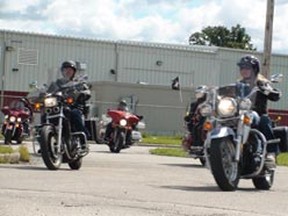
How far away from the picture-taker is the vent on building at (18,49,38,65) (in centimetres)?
4366

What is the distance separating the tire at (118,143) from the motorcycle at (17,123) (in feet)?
9.59

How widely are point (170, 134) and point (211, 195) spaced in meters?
31.3

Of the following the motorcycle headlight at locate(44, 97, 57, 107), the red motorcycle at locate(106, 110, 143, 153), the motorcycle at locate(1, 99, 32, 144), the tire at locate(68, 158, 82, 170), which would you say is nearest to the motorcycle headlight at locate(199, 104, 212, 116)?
the motorcycle headlight at locate(44, 97, 57, 107)

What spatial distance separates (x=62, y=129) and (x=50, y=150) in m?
0.52

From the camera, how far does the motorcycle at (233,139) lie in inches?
425

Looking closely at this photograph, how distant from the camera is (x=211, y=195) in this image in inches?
411

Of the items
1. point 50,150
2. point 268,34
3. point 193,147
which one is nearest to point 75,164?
point 50,150

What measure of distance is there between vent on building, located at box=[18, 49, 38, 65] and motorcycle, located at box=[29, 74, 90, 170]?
30.2 m

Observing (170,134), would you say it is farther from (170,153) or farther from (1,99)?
(170,153)

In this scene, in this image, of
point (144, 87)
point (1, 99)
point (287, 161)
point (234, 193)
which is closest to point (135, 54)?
A: point (144, 87)

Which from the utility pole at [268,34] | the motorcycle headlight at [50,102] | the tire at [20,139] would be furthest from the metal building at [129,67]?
the motorcycle headlight at [50,102]

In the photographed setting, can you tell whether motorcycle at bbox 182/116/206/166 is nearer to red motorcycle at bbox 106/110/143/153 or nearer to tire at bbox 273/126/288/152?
tire at bbox 273/126/288/152

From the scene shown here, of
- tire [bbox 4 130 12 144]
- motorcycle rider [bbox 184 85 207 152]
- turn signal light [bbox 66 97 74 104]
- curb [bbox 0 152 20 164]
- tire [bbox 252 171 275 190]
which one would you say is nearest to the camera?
tire [bbox 252 171 275 190]

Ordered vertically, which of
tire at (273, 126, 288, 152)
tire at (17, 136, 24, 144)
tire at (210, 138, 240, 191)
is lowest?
tire at (17, 136, 24, 144)
